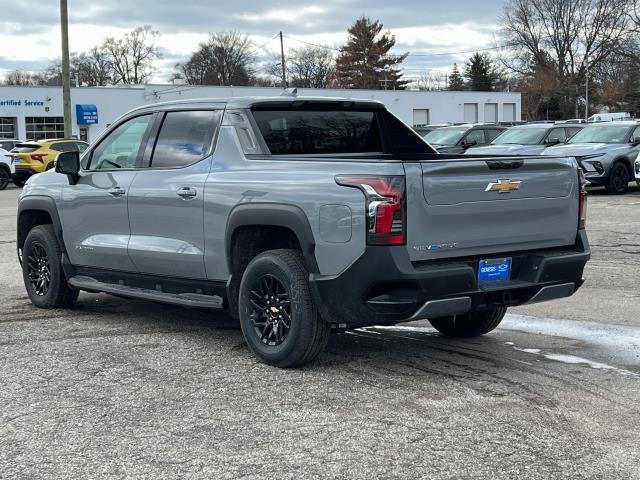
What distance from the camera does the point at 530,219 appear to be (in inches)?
224

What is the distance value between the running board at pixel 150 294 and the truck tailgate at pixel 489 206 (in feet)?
5.78

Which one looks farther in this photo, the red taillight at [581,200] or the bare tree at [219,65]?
the bare tree at [219,65]

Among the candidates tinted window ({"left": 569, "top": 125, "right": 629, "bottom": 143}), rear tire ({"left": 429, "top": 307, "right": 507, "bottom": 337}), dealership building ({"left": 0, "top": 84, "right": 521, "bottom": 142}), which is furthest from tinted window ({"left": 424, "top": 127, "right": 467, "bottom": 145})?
dealership building ({"left": 0, "top": 84, "right": 521, "bottom": 142})

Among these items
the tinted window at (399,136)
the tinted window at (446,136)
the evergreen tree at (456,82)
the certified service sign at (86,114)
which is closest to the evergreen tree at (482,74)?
the evergreen tree at (456,82)

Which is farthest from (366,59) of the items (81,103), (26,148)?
(26,148)

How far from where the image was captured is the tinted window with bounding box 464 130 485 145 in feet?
81.4

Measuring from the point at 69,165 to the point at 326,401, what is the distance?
3.49m

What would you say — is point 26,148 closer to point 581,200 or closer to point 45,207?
point 45,207

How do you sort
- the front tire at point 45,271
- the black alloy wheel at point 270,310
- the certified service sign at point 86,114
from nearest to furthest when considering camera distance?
the black alloy wheel at point 270,310
the front tire at point 45,271
the certified service sign at point 86,114

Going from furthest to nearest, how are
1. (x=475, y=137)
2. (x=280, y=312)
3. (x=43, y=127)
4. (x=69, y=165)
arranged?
(x=43, y=127)
(x=475, y=137)
(x=69, y=165)
(x=280, y=312)

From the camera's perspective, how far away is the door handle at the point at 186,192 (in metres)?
6.21

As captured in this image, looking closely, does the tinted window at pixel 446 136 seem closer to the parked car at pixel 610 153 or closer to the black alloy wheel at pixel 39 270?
the parked car at pixel 610 153

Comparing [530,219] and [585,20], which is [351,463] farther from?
[585,20]

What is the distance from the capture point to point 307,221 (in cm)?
537
